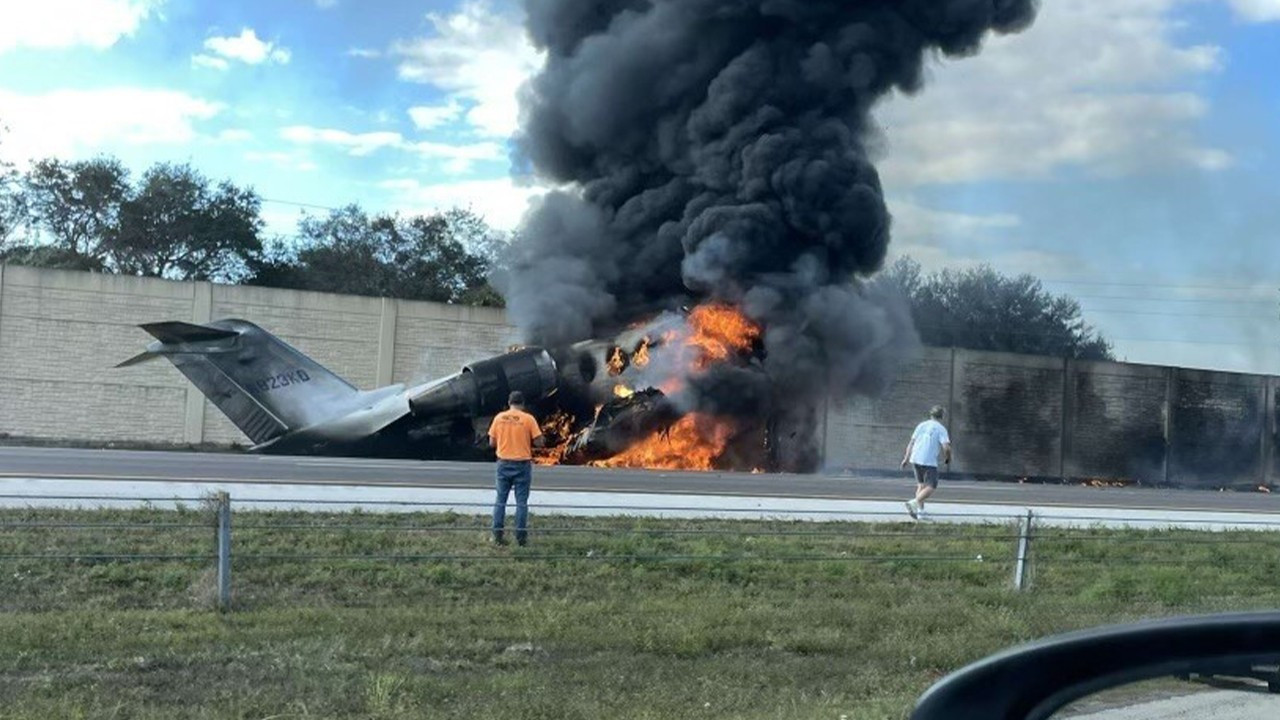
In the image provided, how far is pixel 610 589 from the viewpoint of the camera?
1128 centimetres

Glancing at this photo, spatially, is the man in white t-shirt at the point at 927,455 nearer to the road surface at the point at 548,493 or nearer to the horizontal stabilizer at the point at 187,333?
the road surface at the point at 548,493

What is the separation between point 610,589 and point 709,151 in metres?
25.2

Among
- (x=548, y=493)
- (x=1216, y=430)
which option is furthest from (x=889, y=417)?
(x=548, y=493)

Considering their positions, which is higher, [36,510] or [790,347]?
[790,347]

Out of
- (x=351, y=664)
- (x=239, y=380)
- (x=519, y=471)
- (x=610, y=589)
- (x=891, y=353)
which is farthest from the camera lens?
(x=891, y=353)

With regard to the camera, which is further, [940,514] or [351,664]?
[940,514]

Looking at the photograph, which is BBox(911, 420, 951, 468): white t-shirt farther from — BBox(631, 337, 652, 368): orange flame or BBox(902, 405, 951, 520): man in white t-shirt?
BBox(631, 337, 652, 368): orange flame

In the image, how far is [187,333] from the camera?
101ft

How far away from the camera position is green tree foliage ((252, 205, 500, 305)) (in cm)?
5469

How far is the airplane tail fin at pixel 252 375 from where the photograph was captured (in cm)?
3097

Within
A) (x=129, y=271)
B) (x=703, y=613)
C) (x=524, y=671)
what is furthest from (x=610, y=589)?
(x=129, y=271)

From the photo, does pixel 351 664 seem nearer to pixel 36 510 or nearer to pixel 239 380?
pixel 36 510

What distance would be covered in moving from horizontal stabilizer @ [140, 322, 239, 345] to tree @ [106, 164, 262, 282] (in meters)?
23.0

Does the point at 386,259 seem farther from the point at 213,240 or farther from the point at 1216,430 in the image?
the point at 1216,430
